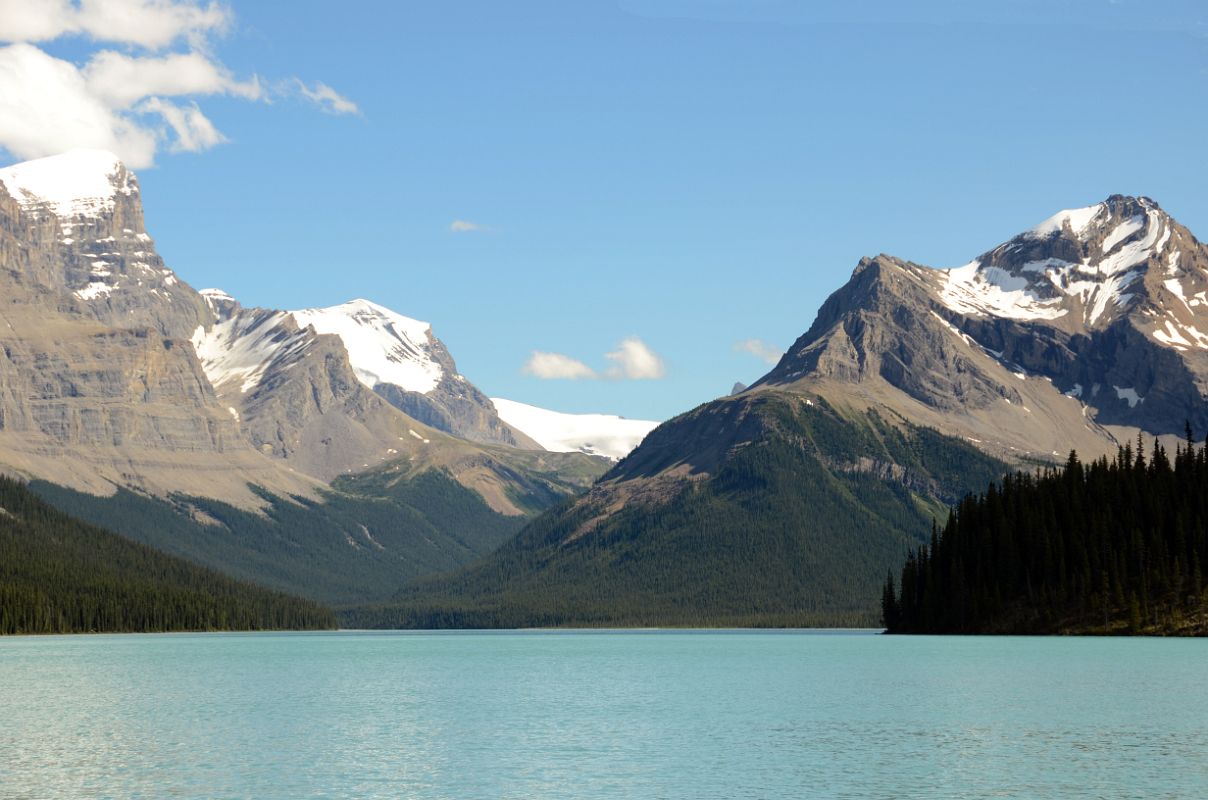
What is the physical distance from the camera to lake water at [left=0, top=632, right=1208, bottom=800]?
3071 inches

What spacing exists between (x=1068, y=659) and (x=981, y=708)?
197 ft

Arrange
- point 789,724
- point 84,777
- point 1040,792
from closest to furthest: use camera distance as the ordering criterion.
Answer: point 1040,792
point 84,777
point 789,724

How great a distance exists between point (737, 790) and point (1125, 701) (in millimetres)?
52047

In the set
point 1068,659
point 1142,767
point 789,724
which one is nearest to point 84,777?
point 789,724

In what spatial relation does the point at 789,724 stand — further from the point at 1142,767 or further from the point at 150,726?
the point at 150,726

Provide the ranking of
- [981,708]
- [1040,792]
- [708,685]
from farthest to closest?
[708,685]
[981,708]
[1040,792]

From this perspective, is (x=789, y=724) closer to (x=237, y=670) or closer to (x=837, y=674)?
(x=837, y=674)

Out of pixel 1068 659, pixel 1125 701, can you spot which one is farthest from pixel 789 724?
pixel 1068 659

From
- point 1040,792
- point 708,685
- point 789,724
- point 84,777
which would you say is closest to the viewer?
point 1040,792

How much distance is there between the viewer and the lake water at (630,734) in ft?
256

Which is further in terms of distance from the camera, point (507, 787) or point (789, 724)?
point (789, 724)

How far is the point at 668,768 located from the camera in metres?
85.3

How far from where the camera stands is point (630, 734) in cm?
10231

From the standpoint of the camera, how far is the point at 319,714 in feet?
387
